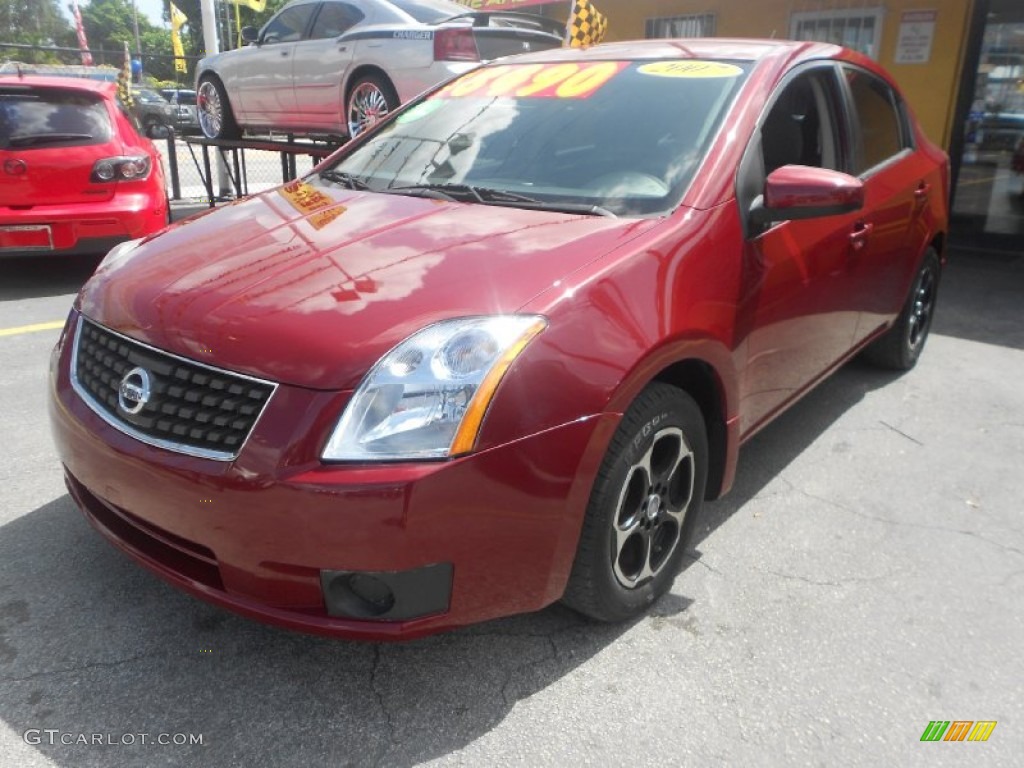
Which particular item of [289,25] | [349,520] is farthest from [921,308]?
[289,25]

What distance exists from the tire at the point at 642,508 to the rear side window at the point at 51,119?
5.77m

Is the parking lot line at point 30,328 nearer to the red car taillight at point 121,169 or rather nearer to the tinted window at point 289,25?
the red car taillight at point 121,169

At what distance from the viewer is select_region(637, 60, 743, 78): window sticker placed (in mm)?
3002

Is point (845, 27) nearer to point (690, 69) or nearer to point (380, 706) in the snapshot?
point (690, 69)

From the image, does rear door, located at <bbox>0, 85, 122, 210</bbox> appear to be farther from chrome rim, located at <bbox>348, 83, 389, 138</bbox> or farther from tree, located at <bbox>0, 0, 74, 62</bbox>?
tree, located at <bbox>0, 0, 74, 62</bbox>

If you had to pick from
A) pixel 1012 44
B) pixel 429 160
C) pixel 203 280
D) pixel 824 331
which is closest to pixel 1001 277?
pixel 1012 44

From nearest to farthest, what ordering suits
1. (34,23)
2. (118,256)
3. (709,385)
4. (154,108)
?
(709,385), (118,256), (154,108), (34,23)

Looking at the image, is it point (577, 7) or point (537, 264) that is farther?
point (577, 7)

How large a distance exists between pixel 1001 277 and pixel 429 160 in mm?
6742

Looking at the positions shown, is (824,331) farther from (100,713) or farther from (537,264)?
(100,713)

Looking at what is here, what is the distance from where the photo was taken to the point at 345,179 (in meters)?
3.24

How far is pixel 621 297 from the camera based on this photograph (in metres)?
2.17

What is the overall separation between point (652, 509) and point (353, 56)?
6.06 metres

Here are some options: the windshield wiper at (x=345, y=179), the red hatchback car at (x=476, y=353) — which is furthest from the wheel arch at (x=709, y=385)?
the windshield wiper at (x=345, y=179)
